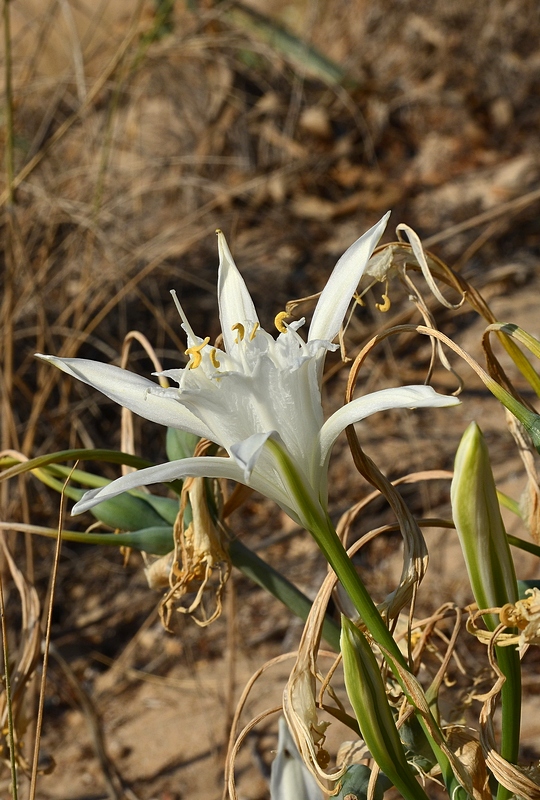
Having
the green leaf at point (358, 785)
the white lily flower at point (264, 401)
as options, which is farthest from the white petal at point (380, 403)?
the green leaf at point (358, 785)

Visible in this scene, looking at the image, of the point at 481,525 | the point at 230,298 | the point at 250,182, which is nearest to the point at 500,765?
the point at 481,525

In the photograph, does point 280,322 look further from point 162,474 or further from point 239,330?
point 162,474

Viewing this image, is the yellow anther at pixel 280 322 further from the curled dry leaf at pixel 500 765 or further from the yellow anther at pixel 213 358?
the curled dry leaf at pixel 500 765

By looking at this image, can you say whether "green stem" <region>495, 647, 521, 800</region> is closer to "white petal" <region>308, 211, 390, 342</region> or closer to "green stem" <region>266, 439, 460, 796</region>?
"green stem" <region>266, 439, 460, 796</region>

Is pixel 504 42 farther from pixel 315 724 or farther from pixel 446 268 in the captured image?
pixel 315 724

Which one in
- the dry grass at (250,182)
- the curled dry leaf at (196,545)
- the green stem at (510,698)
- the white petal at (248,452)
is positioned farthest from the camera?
the dry grass at (250,182)

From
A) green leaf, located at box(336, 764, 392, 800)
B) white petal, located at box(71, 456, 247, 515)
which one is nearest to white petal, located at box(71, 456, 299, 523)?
white petal, located at box(71, 456, 247, 515)

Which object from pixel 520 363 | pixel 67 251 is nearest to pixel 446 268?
pixel 520 363
